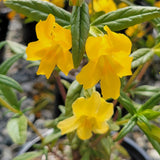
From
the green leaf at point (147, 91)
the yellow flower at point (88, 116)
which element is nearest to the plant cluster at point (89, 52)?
the yellow flower at point (88, 116)

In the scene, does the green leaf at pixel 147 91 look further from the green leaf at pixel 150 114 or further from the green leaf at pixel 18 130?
the green leaf at pixel 18 130

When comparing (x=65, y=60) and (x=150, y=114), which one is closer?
(x=65, y=60)

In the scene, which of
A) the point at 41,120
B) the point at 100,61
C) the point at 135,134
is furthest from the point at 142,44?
the point at 100,61

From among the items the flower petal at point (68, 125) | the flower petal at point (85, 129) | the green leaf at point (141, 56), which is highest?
the green leaf at point (141, 56)

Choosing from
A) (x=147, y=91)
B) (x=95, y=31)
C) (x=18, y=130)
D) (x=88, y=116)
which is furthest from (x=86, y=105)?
(x=147, y=91)

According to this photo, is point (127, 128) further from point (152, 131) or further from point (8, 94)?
point (8, 94)
